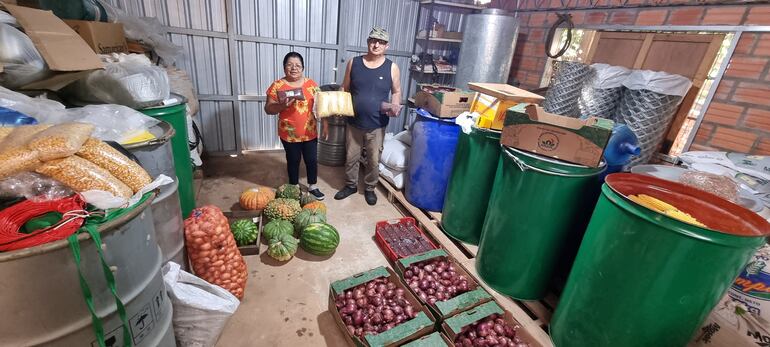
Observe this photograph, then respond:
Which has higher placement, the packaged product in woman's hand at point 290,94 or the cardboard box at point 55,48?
the cardboard box at point 55,48

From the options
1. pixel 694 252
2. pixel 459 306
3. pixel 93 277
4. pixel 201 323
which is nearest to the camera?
pixel 93 277

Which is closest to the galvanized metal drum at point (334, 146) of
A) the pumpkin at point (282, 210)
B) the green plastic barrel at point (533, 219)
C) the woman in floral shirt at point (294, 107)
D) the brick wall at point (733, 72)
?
the woman in floral shirt at point (294, 107)

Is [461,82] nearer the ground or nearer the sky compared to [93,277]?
nearer the sky

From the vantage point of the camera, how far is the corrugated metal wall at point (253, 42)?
3.90 m

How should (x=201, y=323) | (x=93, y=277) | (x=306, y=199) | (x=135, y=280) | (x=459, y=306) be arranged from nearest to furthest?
(x=93, y=277) < (x=135, y=280) < (x=201, y=323) < (x=459, y=306) < (x=306, y=199)

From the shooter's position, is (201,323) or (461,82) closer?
(201,323)

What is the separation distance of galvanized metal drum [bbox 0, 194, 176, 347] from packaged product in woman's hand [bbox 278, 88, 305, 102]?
179 cm

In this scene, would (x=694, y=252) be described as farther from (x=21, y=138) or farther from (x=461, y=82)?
(x=461, y=82)

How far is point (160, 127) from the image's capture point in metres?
1.97

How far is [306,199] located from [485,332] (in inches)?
79.4

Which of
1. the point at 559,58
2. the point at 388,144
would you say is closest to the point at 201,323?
the point at 388,144

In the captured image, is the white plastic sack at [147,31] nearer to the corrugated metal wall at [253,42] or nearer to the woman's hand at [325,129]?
the corrugated metal wall at [253,42]

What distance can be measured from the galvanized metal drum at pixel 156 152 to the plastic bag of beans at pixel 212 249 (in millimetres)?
269

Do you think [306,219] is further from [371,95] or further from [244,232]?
[371,95]
